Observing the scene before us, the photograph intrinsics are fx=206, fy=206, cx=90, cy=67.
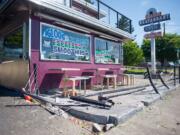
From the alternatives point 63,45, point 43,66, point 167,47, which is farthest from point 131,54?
point 43,66

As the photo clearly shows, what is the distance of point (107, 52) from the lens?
12.3 meters

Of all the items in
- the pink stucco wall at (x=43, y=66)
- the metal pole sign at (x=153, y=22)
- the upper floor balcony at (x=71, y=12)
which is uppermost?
the metal pole sign at (x=153, y=22)

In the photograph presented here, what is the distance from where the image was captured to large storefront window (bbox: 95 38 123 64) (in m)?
11.4

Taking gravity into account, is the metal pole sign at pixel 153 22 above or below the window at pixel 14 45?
above

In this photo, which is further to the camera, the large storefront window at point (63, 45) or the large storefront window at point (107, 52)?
the large storefront window at point (107, 52)

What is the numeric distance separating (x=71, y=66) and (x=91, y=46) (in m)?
2.00

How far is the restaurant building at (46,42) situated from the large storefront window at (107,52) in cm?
6

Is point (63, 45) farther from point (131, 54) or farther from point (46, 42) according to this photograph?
point (131, 54)

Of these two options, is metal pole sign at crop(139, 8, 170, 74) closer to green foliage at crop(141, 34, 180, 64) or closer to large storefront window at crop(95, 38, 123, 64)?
large storefront window at crop(95, 38, 123, 64)

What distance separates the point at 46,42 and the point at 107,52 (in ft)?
16.2

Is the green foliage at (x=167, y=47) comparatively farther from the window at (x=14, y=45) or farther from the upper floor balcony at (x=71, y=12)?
the window at (x=14, y=45)

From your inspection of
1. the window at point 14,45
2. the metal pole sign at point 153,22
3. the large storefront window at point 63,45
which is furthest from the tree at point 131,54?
the window at point 14,45

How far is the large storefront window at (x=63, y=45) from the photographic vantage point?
8266 mm

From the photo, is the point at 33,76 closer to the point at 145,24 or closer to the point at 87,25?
the point at 87,25
